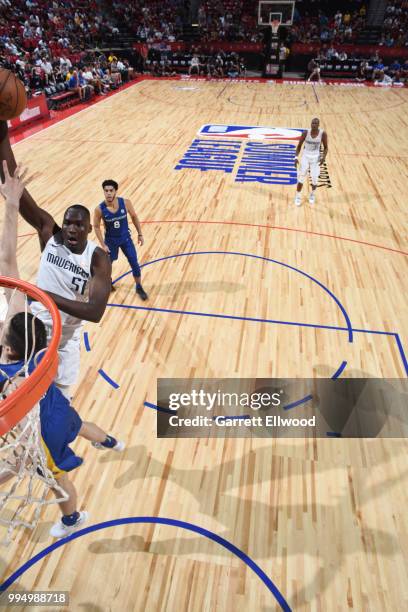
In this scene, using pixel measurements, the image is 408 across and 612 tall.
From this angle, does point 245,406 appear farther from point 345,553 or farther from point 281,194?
point 281,194

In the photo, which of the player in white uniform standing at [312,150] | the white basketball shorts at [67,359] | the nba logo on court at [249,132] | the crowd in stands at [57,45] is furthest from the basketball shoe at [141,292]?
the crowd in stands at [57,45]

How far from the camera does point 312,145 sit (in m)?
6.87

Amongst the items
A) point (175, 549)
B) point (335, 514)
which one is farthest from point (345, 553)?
point (175, 549)

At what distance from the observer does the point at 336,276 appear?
5.40 meters

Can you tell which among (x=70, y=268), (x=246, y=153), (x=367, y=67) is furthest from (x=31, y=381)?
(x=367, y=67)

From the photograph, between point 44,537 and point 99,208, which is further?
point 99,208

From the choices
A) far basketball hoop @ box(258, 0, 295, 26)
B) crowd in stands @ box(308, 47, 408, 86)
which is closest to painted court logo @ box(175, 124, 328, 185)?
crowd in stands @ box(308, 47, 408, 86)

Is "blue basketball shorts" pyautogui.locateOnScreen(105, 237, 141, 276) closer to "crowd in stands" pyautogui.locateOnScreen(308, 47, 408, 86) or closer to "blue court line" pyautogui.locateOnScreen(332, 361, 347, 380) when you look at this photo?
"blue court line" pyautogui.locateOnScreen(332, 361, 347, 380)

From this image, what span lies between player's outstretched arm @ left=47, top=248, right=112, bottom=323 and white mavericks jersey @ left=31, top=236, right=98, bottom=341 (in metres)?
0.19

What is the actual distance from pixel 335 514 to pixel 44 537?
204 cm

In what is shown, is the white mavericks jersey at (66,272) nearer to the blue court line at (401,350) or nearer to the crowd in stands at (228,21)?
the blue court line at (401,350)

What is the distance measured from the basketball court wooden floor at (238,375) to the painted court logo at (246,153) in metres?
0.42

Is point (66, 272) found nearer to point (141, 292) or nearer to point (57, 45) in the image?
point (141, 292)

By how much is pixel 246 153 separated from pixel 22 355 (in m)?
9.06
